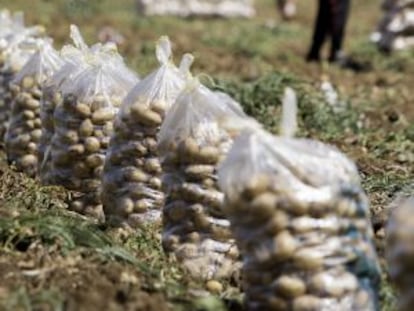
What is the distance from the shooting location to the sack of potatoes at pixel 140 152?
4535 millimetres

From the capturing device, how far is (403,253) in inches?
119

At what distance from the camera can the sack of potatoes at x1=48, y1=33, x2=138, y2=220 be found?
195 inches

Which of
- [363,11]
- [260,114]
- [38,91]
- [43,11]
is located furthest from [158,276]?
[363,11]

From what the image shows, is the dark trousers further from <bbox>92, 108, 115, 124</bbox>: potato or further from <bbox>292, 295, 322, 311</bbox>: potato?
<bbox>292, 295, 322, 311</bbox>: potato

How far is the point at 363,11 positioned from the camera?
72.4 ft

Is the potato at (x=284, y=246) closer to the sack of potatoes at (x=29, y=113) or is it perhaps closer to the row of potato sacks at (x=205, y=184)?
the row of potato sacks at (x=205, y=184)

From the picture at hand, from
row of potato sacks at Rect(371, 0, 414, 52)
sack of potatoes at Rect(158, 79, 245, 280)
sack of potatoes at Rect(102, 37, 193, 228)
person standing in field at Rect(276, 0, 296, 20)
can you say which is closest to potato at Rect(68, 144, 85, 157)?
sack of potatoes at Rect(102, 37, 193, 228)

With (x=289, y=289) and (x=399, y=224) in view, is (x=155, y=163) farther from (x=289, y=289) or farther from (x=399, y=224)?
(x=399, y=224)

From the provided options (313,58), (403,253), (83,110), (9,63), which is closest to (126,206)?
(83,110)

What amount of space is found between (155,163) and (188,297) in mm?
1121

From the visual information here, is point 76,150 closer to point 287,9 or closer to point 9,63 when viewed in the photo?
point 9,63

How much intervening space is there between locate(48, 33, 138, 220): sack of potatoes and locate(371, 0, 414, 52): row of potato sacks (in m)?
9.66

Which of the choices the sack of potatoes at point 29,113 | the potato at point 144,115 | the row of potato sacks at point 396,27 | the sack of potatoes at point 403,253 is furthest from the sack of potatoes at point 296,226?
the row of potato sacks at point 396,27

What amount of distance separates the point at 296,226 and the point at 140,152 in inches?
52.5
